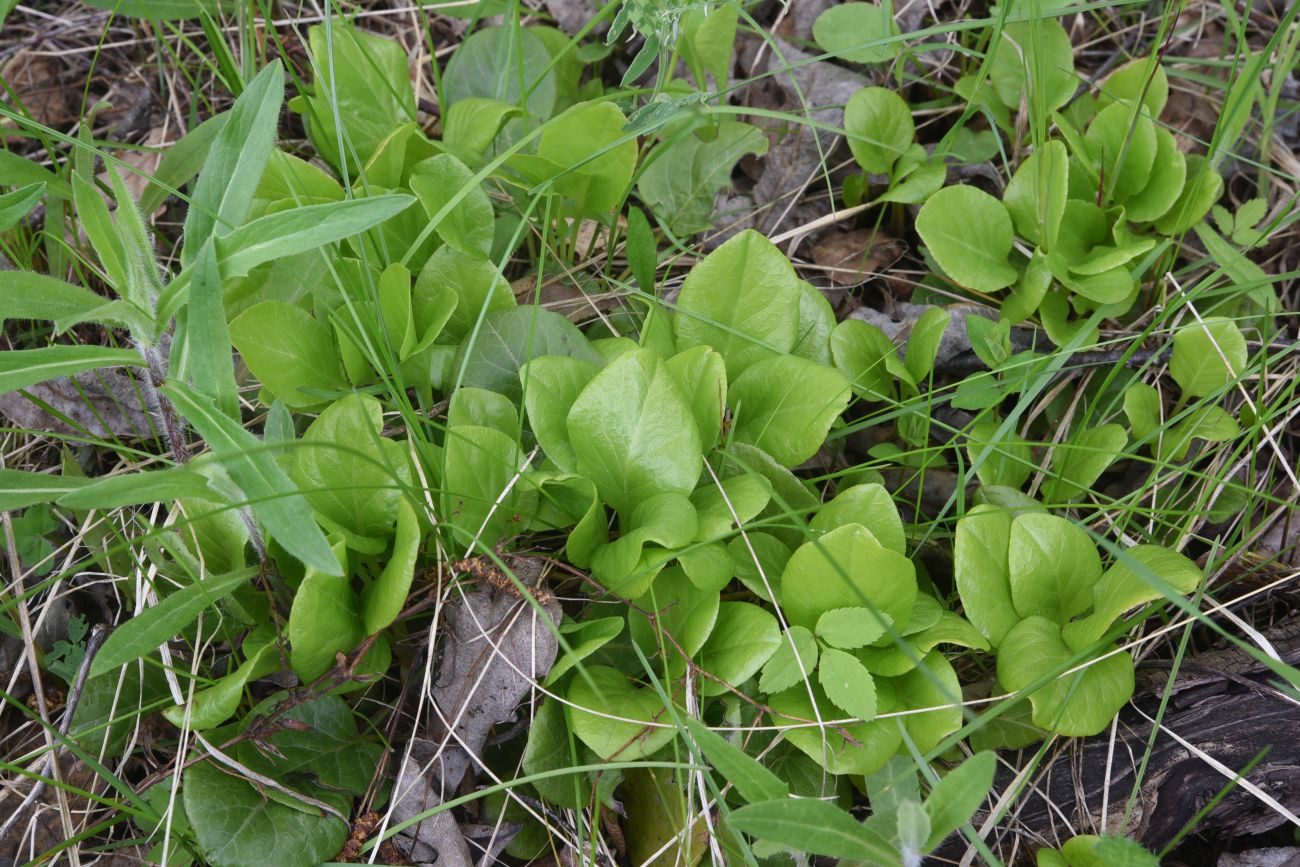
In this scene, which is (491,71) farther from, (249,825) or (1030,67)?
(249,825)

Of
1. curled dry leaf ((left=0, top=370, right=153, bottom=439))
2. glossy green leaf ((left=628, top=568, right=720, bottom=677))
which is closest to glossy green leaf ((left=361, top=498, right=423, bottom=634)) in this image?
glossy green leaf ((left=628, top=568, right=720, bottom=677))

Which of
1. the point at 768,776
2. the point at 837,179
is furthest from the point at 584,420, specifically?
the point at 837,179

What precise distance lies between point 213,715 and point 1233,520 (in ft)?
6.07

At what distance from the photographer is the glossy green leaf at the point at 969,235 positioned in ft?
6.70

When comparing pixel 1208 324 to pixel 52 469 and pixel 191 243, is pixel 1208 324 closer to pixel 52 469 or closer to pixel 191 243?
pixel 191 243

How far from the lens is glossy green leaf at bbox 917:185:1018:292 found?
6.70 ft

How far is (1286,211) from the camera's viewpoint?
207cm

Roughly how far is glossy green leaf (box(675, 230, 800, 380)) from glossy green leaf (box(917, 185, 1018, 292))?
1.28 feet

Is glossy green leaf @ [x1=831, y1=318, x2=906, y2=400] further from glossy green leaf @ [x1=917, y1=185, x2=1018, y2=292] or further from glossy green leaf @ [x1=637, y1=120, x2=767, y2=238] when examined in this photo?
glossy green leaf @ [x1=637, y1=120, x2=767, y2=238]

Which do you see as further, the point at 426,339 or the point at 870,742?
the point at 426,339

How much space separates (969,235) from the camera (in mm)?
2078

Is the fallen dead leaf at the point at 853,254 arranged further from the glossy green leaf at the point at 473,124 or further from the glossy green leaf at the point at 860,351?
the glossy green leaf at the point at 473,124

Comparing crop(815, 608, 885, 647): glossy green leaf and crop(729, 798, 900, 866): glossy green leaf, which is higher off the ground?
crop(815, 608, 885, 647): glossy green leaf

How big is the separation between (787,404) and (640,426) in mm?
300
